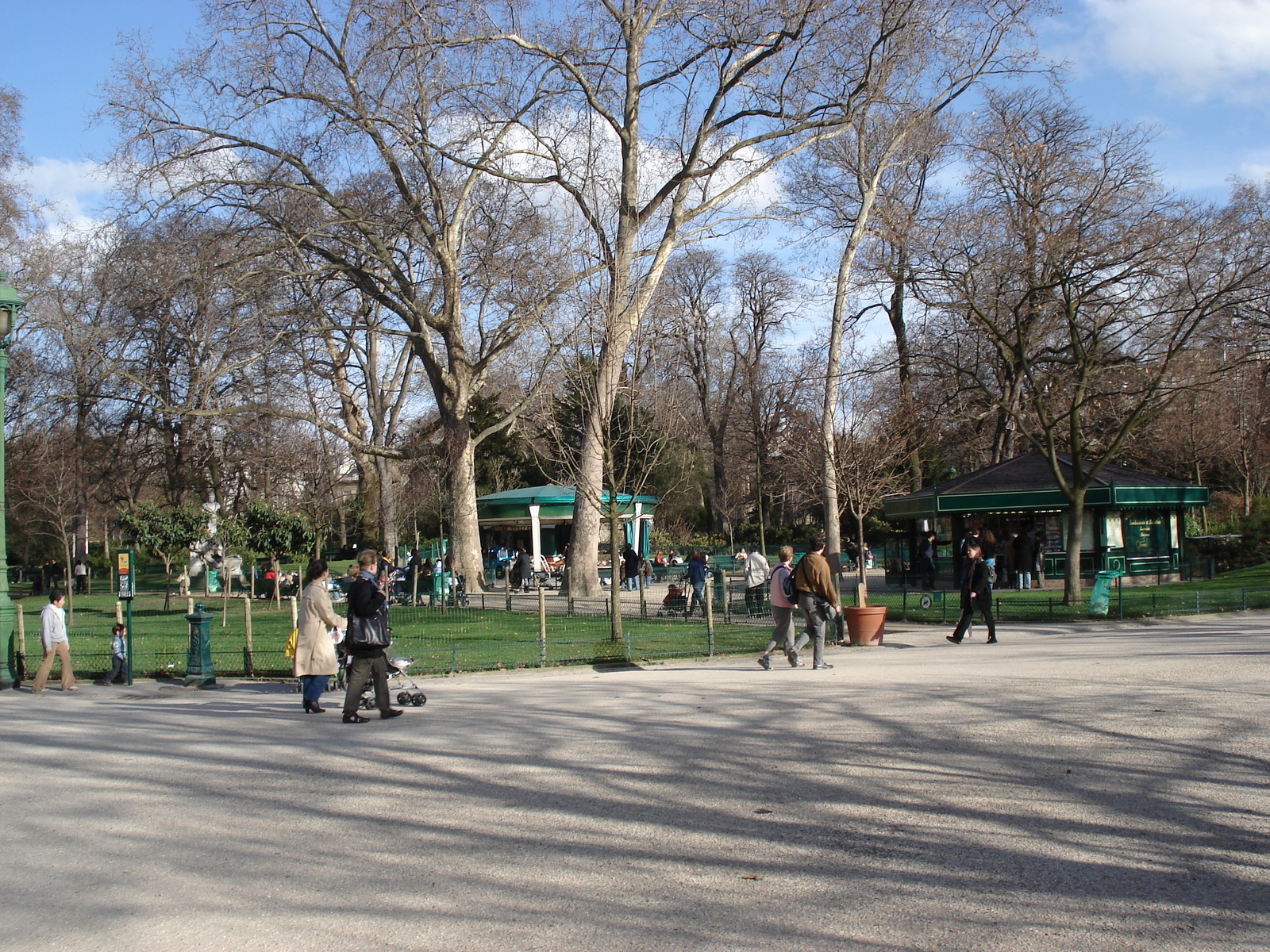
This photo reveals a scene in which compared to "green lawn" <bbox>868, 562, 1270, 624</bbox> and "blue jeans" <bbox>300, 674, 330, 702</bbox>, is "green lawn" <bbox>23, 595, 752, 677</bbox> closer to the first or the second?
"blue jeans" <bbox>300, 674, 330, 702</bbox>

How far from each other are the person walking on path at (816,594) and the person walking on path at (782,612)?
0.15 meters

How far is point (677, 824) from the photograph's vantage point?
20.5ft

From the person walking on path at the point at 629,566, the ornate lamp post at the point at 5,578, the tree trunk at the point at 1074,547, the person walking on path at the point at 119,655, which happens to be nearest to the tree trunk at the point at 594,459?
the person walking on path at the point at 629,566

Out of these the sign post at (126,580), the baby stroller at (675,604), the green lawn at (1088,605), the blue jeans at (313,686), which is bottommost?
the green lawn at (1088,605)

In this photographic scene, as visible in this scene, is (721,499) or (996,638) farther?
(721,499)

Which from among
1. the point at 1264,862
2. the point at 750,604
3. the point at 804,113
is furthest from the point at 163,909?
the point at 804,113

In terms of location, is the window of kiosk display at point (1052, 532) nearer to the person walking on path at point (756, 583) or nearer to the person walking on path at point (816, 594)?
the person walking on path at point (756, 583)

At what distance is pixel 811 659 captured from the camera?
1488cm

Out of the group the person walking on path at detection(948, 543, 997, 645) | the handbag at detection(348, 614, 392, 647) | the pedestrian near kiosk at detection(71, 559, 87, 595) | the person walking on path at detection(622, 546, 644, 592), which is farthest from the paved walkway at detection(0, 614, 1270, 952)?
the pedestrian near kiosk at detection(71, 559, 87, 595)

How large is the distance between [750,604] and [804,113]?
1179 cm

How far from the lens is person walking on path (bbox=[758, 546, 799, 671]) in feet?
44.7

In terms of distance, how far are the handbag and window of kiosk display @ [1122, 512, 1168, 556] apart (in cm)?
2551

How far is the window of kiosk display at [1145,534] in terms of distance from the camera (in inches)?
1184

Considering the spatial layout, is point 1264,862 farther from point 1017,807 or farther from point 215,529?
point 215,529
